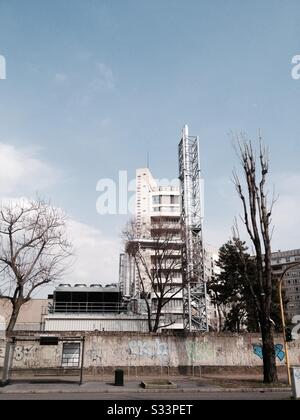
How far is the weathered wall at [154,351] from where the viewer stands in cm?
2259

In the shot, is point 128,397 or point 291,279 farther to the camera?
point 291,279

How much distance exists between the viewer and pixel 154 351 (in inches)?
922

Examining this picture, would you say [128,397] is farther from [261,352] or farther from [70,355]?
[261,352]

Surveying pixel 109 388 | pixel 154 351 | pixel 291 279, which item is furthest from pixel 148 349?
pixel 291 279

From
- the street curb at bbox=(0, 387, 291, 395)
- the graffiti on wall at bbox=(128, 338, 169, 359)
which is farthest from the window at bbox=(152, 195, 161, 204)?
the street curb at bbox=(0, 387, 291, 395)

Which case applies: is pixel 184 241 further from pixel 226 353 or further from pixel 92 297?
pixel 226 353

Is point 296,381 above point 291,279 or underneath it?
underneath

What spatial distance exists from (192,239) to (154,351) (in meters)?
20.4

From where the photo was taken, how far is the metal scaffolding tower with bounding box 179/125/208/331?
4031cm

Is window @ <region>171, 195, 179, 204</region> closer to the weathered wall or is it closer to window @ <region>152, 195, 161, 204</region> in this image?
window @ <region>152, 195, 161, 204</region>

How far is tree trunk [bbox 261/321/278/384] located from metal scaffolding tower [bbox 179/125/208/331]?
668 inches

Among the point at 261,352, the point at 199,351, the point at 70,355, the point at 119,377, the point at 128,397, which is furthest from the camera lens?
the point at 261,352

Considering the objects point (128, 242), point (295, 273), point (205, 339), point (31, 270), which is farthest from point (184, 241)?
point (295, 273)
